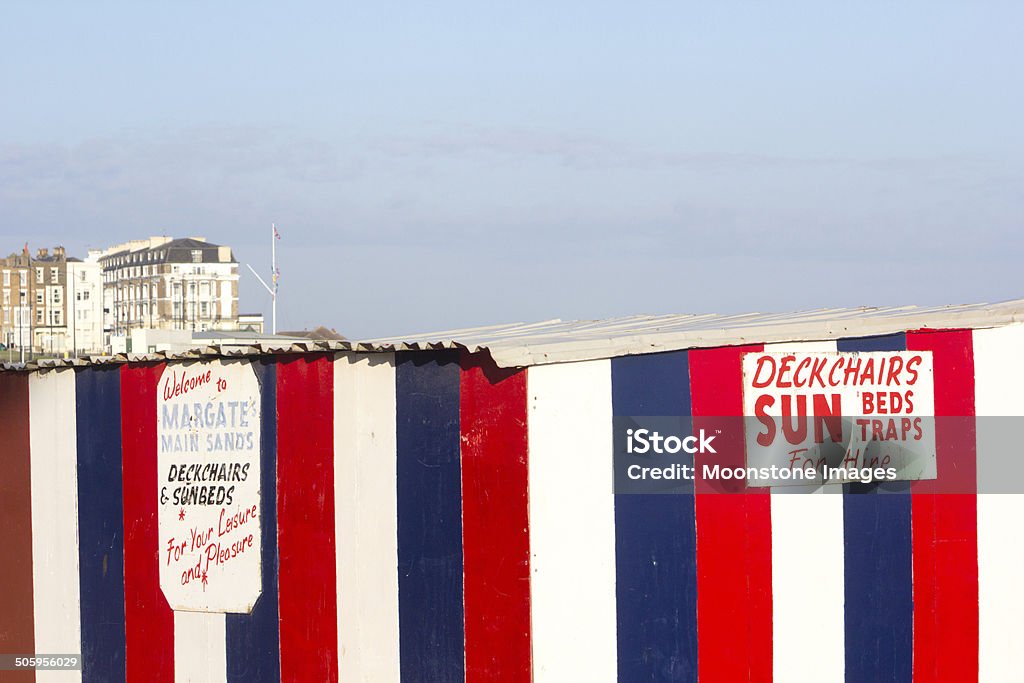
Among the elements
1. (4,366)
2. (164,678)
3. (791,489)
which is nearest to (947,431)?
(791,489)

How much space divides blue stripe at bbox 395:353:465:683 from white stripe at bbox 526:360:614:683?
57cm

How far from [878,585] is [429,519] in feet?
9.26

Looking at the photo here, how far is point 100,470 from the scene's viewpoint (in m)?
9.59

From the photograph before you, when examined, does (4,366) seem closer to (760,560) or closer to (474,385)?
(474,385)

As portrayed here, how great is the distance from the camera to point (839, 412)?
816cm

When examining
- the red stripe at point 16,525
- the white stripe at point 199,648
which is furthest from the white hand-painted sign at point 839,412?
the red stripe at point 16,525

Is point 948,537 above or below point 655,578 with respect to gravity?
above

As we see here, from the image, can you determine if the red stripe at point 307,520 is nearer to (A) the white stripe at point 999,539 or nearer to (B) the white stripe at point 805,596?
(B) the white stripe at point 805,596

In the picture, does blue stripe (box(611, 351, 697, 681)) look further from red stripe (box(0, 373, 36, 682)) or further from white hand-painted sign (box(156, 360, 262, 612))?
red stripe (box(0, 373, 36, 682))

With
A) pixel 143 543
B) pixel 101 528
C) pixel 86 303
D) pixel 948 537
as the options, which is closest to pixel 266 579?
pixel 143 543

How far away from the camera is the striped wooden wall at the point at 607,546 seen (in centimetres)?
798

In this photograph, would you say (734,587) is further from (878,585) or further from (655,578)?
(878,585)

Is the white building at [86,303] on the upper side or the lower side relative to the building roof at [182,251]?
lower

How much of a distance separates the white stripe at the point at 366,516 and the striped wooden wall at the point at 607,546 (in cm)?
1
